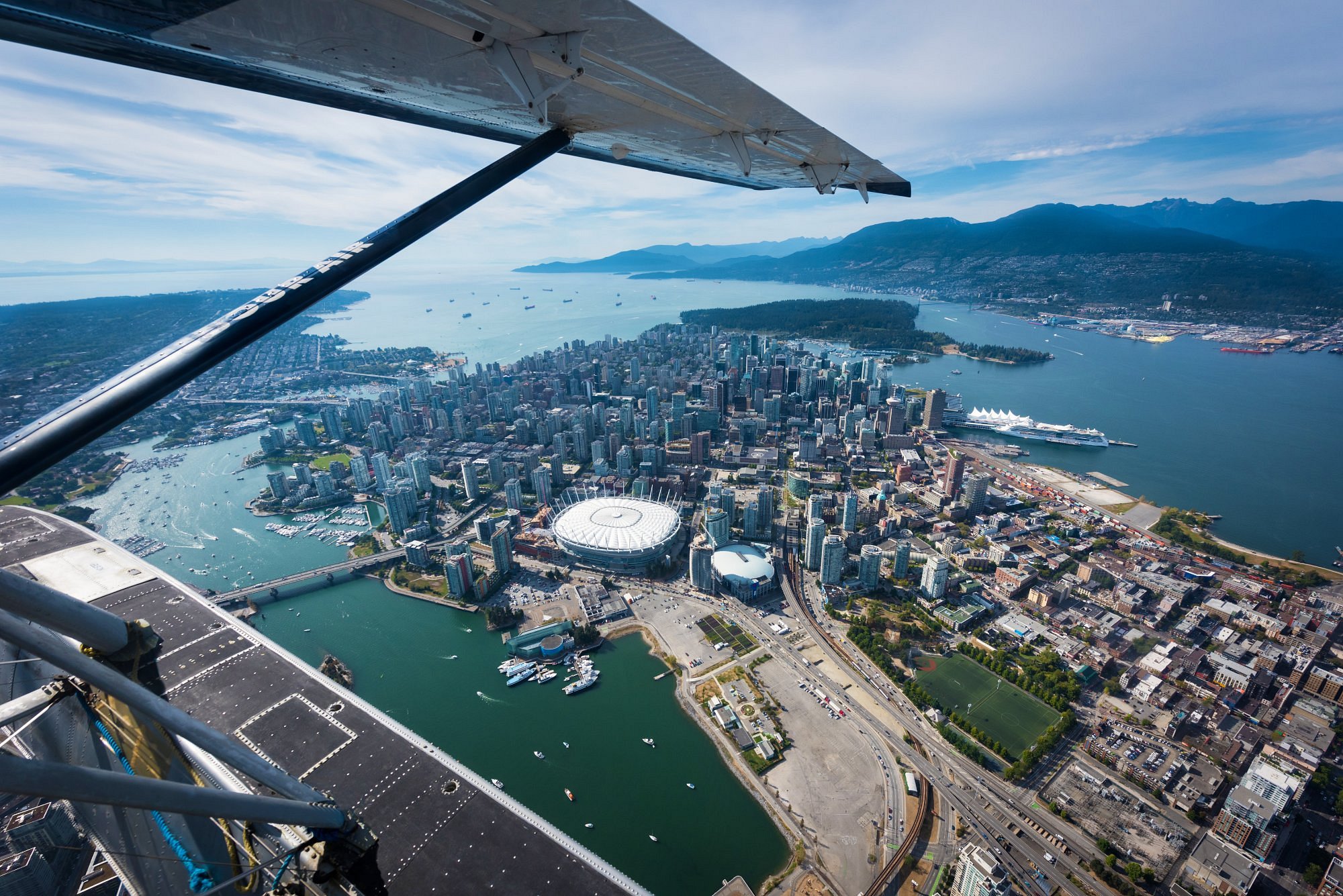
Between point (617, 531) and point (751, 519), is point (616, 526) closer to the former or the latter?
point (617, 531)

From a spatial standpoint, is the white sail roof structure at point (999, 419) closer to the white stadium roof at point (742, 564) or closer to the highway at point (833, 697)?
the white stadium roof at point (742, 564)

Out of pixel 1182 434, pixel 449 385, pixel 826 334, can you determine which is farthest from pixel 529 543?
pixel 826 334

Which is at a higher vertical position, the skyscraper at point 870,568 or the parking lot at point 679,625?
the skyscraper at point 870,568

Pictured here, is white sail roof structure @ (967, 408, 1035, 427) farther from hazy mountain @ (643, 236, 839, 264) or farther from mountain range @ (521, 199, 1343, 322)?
hazy mountain @ (643, 236, 839, 264)

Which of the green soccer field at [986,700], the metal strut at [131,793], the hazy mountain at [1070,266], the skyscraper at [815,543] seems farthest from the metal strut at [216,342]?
the hazy mountain at [1070,266]

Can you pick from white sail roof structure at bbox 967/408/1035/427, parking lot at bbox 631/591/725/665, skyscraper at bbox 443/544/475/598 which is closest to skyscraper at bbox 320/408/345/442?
skyscraper at bbox 443/544/475/598

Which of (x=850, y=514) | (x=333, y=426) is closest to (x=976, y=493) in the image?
(x=850, y=514)
